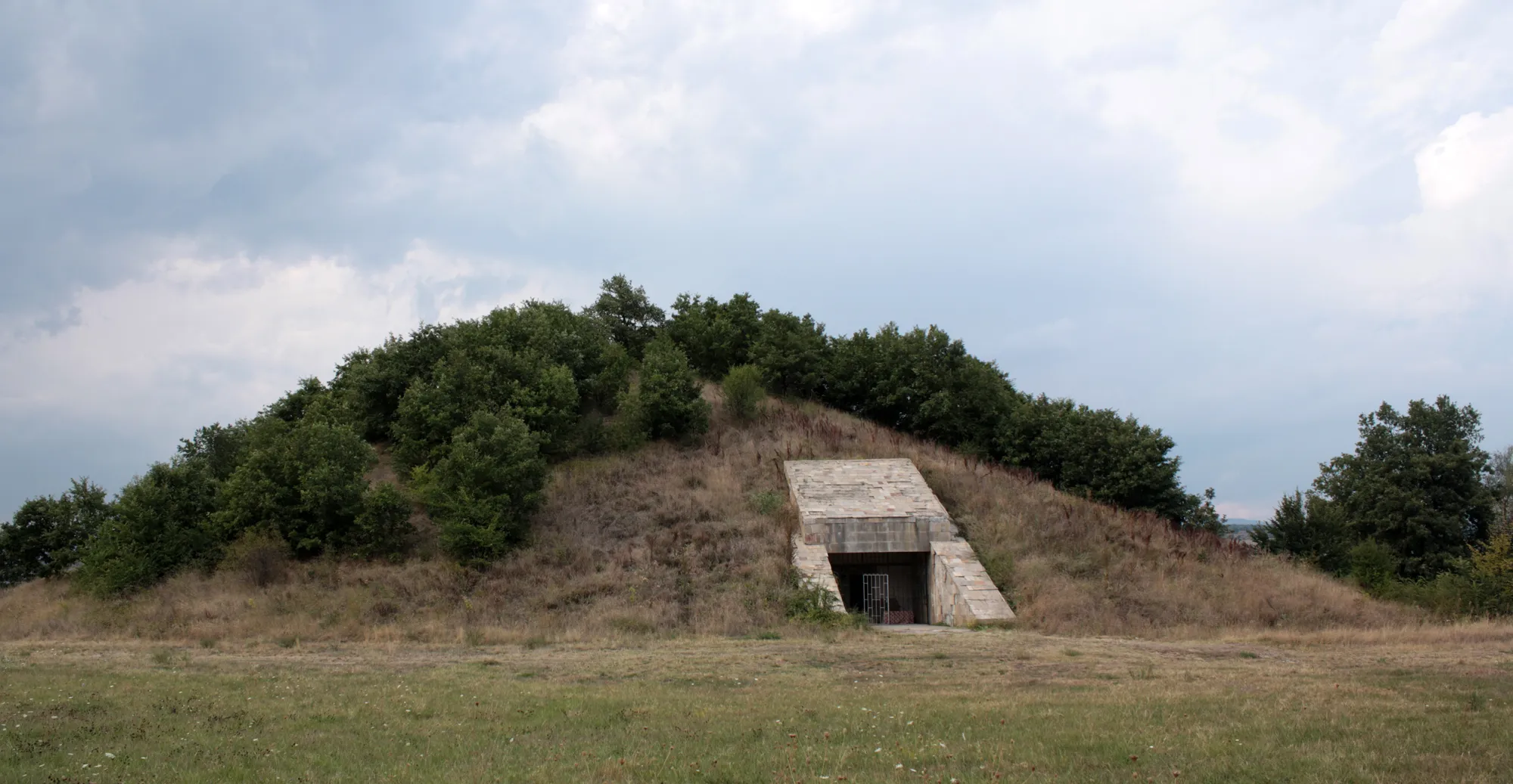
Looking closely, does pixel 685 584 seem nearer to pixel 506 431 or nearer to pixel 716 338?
pixel 506 431

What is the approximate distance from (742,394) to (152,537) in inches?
760

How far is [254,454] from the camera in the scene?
24781mm

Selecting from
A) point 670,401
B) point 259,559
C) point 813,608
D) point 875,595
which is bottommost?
point 875,595

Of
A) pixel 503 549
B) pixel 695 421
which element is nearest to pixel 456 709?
pixel 503 549

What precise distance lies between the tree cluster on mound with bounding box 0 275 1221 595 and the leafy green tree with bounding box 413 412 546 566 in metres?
0.06

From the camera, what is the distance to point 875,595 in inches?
984

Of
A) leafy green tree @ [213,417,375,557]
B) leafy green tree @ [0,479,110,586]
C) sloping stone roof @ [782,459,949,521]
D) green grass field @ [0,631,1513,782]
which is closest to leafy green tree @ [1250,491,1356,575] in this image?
sloping stone roof @ [782,459,949,521]

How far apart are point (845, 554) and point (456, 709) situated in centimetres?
1590

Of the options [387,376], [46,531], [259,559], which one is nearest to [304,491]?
[259,559]

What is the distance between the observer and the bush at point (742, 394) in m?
34.5

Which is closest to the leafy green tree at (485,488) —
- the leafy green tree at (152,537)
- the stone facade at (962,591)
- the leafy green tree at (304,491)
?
the leafy green tree at (304,491)

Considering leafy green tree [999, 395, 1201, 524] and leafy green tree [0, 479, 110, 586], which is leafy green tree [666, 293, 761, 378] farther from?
leafy green tree [0, 479, 110, 586]

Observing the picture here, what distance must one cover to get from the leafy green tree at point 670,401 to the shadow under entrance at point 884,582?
9.11 metres

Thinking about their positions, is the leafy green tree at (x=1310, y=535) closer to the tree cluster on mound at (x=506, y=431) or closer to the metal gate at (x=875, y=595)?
the tree cluster on mound at (x=506, y=431)
